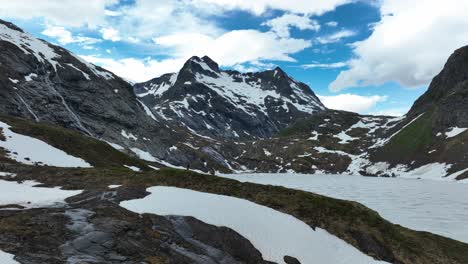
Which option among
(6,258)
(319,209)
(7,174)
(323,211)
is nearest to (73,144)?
(7,174)

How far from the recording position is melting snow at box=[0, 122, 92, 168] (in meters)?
62.3

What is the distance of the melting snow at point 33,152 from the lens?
62.3m

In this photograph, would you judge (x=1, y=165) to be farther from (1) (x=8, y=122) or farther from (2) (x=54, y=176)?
(1) (x=8, y=122)

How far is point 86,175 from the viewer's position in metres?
45.5

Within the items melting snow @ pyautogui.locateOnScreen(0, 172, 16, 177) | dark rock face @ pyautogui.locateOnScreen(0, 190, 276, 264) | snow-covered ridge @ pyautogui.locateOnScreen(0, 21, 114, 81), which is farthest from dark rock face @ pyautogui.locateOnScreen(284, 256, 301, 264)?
snow-covered ridge @ pyautogui.locateOnScreen(0, 21, 114, 81)

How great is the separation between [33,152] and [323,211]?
4957 cm

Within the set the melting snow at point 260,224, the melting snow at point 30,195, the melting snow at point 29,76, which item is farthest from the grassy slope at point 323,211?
the melting snow at point 29,76

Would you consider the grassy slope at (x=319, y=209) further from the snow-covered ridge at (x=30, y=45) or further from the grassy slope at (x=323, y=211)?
the snow-covered ridge at (x=30, y=45)

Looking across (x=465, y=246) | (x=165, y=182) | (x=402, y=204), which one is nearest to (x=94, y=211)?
(x=165, y=182)

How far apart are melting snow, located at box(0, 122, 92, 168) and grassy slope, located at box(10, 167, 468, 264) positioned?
17.1 metres

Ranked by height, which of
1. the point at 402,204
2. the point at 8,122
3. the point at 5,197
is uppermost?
the point at 8,122

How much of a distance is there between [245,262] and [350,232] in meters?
14.0

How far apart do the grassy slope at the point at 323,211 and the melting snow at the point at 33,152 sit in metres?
17.1

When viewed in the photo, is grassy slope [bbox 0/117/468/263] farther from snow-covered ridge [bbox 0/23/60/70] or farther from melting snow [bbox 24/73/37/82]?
snow-covered ridge [bbox 0/23/60/70]
